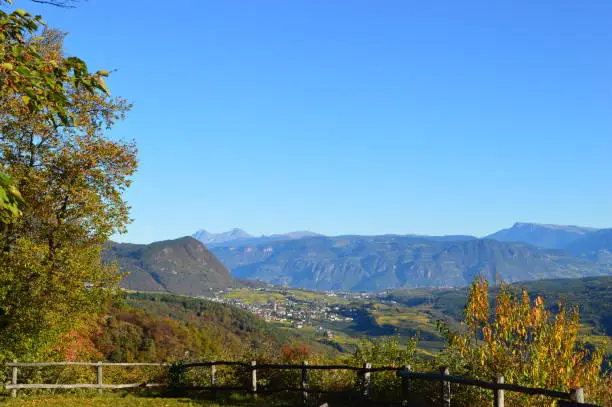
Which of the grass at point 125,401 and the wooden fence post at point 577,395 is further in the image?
the grass at point 125,401

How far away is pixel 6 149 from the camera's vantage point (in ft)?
81.8

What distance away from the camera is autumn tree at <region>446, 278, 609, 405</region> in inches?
595

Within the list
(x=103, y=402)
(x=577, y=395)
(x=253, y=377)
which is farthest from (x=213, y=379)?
(x=577, y=395)

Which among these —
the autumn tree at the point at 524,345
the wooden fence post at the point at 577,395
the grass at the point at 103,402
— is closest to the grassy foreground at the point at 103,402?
the grass at the point at 103,402

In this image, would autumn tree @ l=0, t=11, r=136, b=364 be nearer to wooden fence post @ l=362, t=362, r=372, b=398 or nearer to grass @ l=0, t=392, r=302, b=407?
grass @ l=0, t=392, r=302, b=407

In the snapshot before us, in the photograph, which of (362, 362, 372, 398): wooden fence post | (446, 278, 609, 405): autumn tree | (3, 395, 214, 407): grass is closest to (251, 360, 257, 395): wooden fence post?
(3, 395, 214, 407): grass

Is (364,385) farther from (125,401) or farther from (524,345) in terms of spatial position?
(125,401)

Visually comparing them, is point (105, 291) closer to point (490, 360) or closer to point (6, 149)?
point (6, 149)

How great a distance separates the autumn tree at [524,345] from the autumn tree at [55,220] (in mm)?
18020

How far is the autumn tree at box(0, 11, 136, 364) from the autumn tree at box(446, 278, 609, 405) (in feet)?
59.1

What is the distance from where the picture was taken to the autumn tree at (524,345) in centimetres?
1510

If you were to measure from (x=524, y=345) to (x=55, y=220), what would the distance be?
21960 millimetres

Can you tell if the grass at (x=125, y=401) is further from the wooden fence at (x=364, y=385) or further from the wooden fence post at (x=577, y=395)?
the wooden fence post at (x=577, y=395)

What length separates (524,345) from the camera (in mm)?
16344
